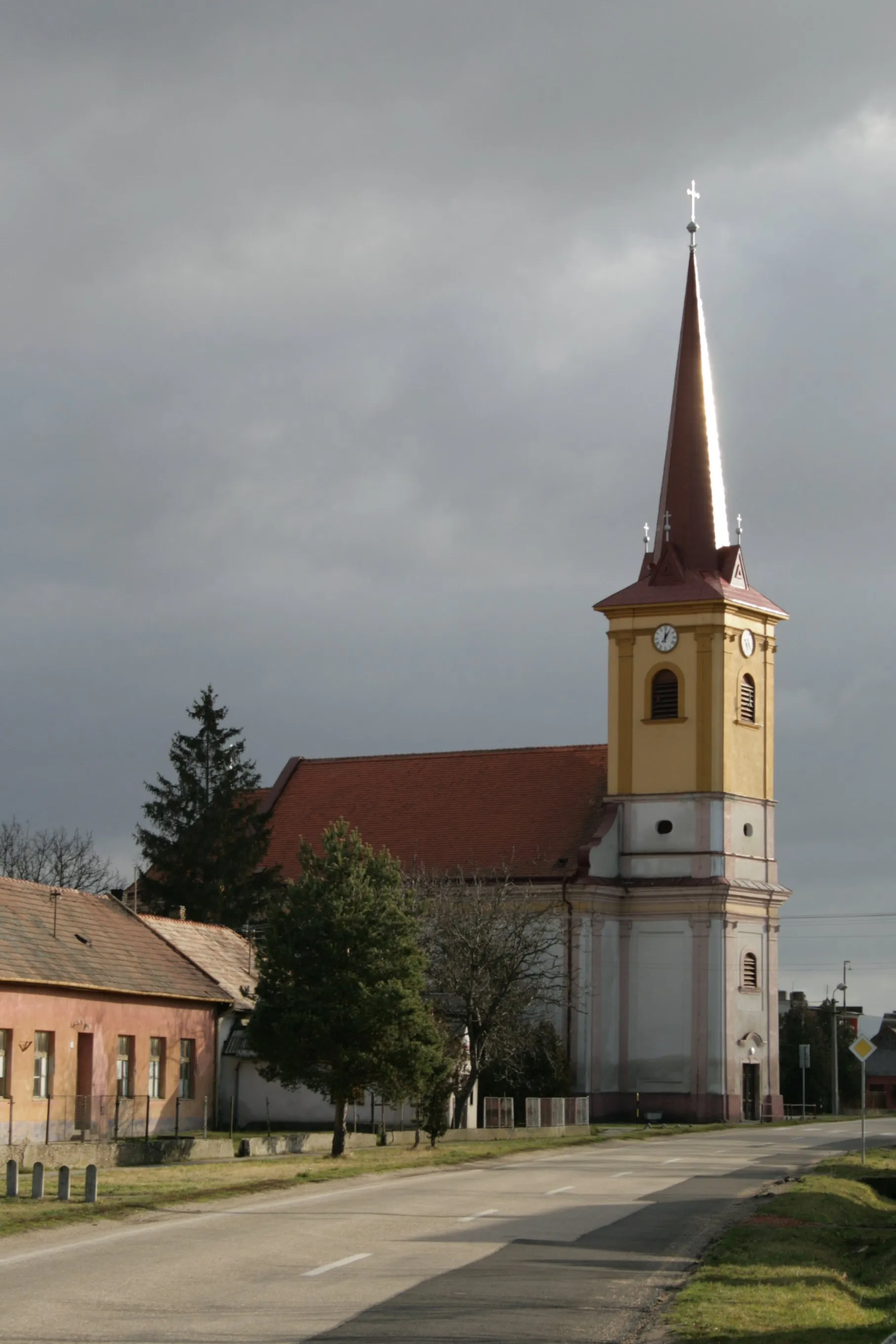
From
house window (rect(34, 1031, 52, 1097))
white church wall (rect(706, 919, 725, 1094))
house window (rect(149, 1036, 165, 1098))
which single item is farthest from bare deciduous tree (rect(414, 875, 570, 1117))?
house window (rect(34, 1031, 52, 1097))

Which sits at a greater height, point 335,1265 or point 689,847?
point 689,847

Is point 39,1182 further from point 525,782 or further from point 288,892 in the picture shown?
point 525,782

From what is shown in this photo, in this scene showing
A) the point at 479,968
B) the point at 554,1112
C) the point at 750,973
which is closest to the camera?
the point at 479,968

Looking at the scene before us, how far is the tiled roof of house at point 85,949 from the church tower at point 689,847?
19424 mm

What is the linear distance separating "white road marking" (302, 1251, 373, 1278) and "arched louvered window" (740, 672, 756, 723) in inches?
1897

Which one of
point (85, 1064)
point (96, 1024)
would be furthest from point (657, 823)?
point (85, 1064)

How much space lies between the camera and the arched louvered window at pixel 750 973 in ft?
210

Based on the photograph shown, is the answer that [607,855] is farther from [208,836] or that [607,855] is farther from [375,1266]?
[375,1266]

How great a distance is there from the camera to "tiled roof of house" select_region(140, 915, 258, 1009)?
49.2 metres

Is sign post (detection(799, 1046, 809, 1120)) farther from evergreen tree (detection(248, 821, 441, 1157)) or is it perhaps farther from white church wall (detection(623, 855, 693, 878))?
evergreen tree (detection(248, 821, 441, 1157))

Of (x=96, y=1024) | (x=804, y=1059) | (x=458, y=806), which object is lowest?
(x=804, y=1059)

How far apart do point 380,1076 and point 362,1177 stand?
5.69 m

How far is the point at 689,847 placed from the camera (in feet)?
210

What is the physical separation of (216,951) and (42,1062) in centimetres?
1268
